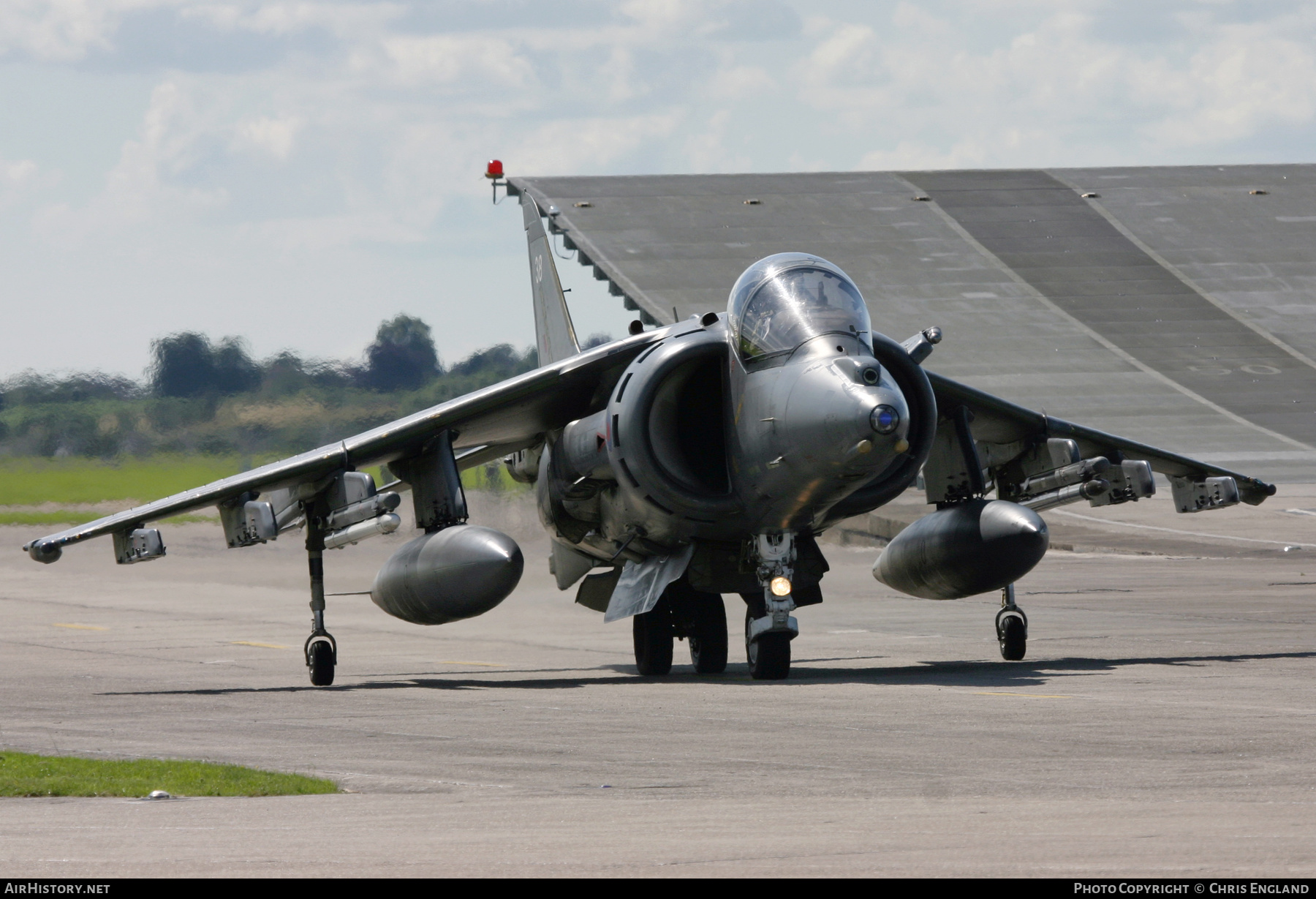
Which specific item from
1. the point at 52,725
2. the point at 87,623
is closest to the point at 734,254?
the point at 87,623

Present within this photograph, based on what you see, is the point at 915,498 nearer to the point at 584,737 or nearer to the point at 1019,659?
the point at 1019,659

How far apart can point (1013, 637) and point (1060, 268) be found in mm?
47497

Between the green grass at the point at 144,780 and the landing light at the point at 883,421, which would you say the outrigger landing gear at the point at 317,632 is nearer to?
the landing light at the point at 883,421

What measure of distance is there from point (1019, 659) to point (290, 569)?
20699 mm

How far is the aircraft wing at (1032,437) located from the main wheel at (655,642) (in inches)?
150

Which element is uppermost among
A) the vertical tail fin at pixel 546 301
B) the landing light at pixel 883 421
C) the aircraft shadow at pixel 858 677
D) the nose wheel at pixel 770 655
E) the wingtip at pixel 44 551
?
the vertical tail fin at pixel 546 301

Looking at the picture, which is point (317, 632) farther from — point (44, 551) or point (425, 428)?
point (44, 551)

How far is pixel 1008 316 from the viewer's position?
6175cm

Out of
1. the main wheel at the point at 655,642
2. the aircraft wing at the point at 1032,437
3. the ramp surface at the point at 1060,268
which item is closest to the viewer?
the main wheel at the point at 655,642

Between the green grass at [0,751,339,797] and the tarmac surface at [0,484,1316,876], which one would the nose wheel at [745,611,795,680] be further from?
the green grass at [0,751,339,797]

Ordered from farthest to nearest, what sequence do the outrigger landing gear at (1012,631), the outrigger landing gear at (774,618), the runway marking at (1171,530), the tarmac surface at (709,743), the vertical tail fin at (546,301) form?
the runway marking at (1171,530) → the vertical tail fin at (546,301) → the outrigger landing gear at (1012,631) → the outrigger landing gear at (774,618) → the tarmac surface at (709,743)

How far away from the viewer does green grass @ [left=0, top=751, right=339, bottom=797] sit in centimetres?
1079

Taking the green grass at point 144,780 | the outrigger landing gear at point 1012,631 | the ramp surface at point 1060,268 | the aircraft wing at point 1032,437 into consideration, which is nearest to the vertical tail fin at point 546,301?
the aircraft wing at point 1032,437

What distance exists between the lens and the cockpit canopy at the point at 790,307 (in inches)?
649
